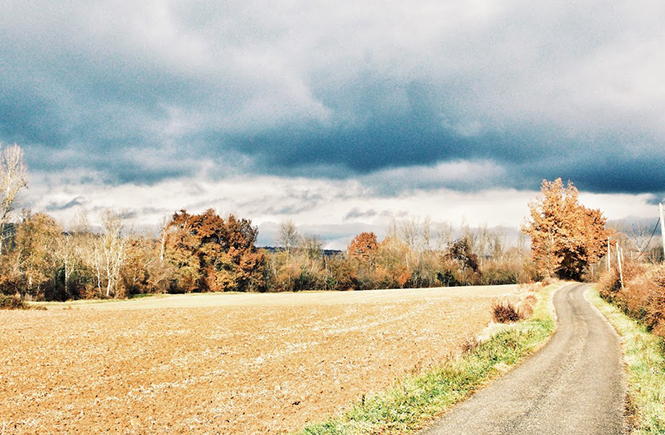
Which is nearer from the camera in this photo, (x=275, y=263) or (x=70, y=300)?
(x=70, y=300)

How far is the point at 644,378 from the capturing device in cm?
1342

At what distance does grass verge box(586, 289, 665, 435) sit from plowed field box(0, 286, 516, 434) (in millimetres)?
7334

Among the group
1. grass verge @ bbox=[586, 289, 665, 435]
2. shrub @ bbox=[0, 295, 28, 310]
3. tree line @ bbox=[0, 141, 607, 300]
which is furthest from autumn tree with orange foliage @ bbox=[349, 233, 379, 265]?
grass verge @ bbox=[586, 289, 665, 435]

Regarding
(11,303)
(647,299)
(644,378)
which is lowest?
(11,303)

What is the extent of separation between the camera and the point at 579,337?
2275 cm

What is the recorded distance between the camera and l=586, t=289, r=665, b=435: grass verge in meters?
9.78

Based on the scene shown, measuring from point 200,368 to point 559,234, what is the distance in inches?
2684

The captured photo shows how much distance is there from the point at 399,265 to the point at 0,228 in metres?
75.5

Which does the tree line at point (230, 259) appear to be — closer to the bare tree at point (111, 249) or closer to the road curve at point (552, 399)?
the bare tree at point (111, 249)

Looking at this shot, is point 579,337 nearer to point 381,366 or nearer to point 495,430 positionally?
point 381,366

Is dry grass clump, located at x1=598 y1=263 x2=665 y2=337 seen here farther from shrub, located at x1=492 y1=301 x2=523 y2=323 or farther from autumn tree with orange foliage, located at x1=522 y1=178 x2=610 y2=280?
autumn tree with orange foliage, located at x1=522 y1=178 x2=610 y2=280

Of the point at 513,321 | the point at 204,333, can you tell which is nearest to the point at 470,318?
the point at 513,321

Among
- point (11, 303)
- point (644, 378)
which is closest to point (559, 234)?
point (644, 378)

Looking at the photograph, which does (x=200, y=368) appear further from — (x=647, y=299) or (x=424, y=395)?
(x=647, y=299)
